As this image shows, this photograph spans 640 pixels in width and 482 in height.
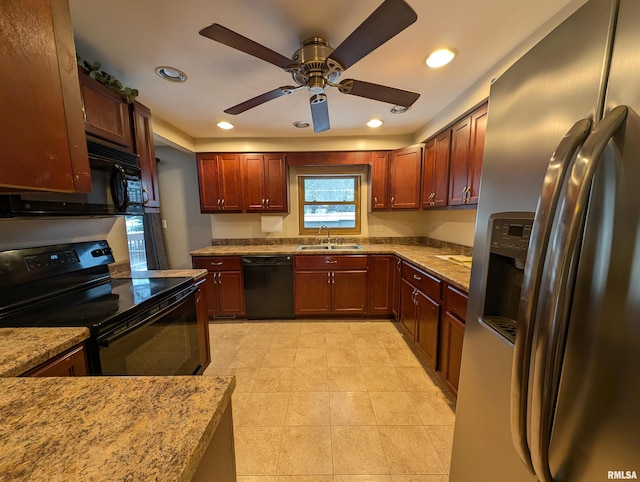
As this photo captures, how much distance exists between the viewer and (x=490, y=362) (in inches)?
31.1

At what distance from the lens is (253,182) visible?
3.21 metres

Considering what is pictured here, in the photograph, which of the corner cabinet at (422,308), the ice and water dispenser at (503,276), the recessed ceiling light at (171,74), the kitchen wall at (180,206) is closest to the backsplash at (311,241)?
the kitchen wall at (180,206)

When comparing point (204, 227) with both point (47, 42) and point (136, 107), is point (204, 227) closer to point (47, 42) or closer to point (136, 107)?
point (136, 107)

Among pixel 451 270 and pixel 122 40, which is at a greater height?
pixel 122 40

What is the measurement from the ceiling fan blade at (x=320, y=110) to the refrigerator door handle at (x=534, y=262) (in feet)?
5.01

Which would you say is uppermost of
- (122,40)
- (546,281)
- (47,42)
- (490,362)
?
(122,40)

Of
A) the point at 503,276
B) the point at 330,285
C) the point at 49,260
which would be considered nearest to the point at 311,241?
the point at 330,285

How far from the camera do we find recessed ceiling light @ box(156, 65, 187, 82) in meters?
1.69

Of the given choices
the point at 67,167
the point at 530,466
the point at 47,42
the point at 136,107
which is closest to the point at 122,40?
the point at 136,107

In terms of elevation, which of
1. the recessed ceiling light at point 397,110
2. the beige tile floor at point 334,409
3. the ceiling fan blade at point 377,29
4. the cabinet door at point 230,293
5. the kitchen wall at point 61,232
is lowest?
the beige tile floor at point 334,409

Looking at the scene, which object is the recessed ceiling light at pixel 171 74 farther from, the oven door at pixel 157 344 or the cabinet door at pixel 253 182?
the oven door at pixel 157 344

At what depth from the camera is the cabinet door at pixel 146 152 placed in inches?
71.0

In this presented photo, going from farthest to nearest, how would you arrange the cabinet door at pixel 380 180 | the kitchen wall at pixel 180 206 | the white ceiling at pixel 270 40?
the kitchen wall at pixel 180 206 → the cabinet door at pixel 380 180 → the white ceiling at pixel 270 40

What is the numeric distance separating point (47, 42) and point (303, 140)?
8.67 feet
